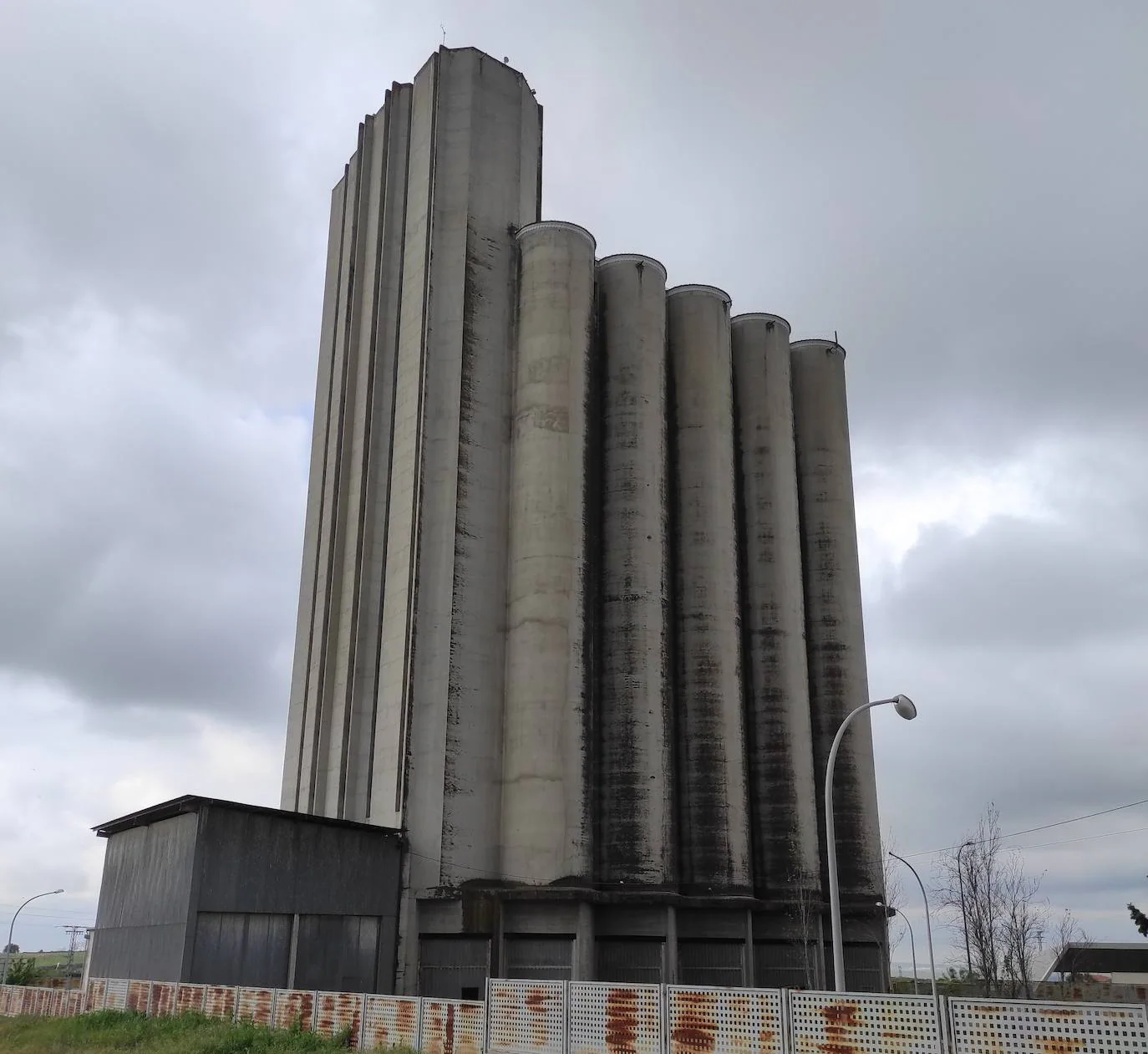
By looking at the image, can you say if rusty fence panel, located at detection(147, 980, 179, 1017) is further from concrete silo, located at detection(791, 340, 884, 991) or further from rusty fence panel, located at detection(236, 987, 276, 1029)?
concrete silo, located at detection(791, 340, 884, 991)

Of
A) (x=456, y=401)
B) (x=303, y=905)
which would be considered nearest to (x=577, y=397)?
(x=456, y=401)

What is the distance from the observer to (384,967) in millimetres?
40281

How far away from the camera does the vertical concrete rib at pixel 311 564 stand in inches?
2041

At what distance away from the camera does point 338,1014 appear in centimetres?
2462

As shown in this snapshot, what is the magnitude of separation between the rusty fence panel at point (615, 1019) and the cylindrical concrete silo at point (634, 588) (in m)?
23.5

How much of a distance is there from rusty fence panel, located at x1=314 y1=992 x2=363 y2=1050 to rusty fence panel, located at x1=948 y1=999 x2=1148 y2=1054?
13347mm

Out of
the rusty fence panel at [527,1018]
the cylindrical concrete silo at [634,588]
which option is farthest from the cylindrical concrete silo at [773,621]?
the rusty fence panel at [527,1018]

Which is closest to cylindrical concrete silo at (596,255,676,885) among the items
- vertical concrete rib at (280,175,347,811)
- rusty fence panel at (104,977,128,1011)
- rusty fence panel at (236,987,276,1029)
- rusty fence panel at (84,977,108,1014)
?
vertical concrete rib at (280,175,347,811)

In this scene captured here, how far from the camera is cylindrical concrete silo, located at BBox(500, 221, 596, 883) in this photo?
43094 millimetres

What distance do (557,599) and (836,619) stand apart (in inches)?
684

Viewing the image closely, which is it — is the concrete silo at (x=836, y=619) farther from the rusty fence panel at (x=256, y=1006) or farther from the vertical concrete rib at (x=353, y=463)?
the rusty fence panel at (x=256, y=1006)

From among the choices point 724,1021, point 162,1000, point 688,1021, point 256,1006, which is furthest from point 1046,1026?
Result: point 162,1000

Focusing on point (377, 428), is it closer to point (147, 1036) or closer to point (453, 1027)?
point (147, 1036)

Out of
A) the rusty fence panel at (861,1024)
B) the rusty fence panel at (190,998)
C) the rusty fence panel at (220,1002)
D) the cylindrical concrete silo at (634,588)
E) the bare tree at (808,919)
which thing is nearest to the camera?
the rusty fence panel at (861,1024)
